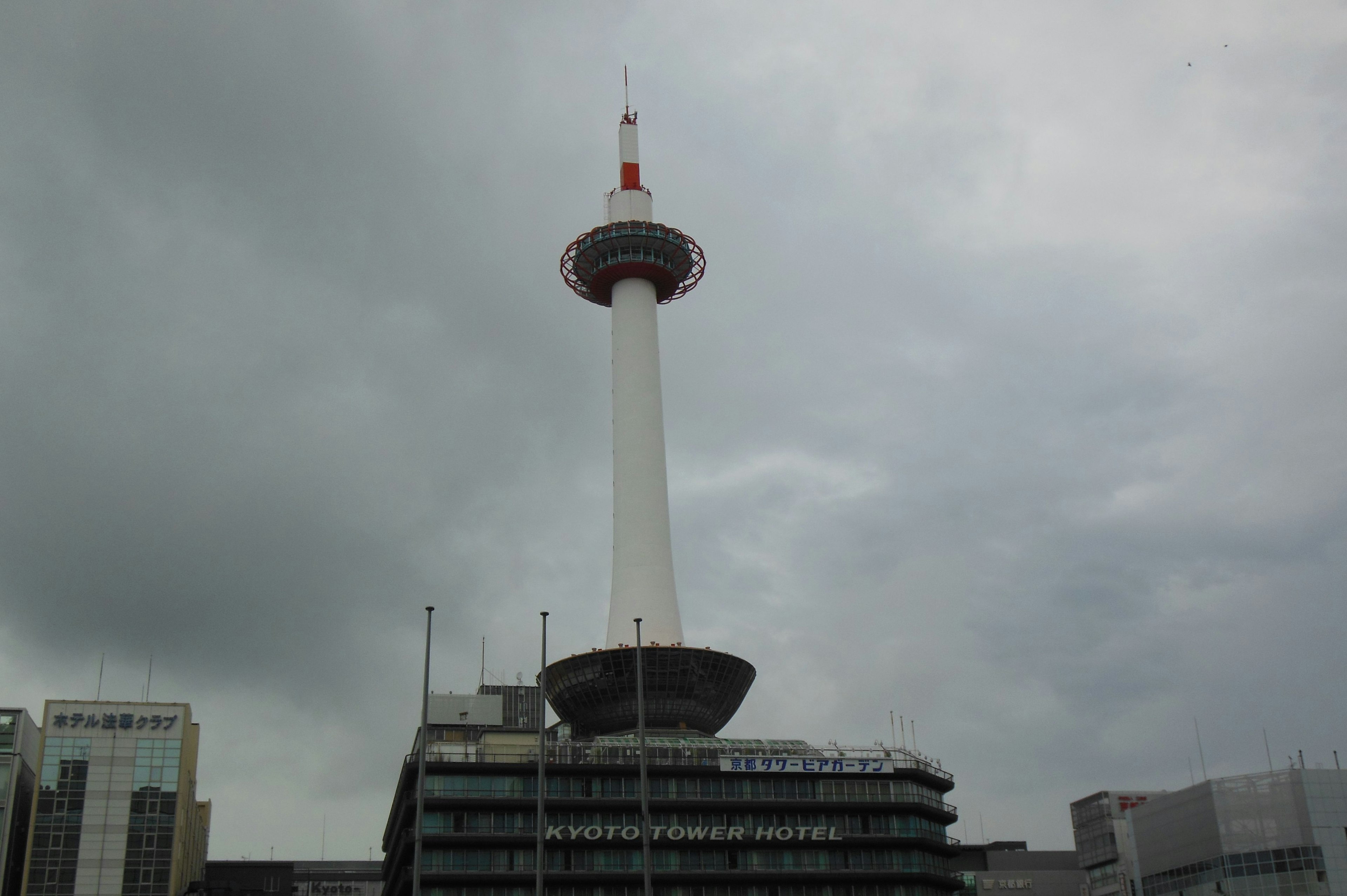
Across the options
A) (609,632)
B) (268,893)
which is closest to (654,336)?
(609,632)

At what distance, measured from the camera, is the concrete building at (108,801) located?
128 meters

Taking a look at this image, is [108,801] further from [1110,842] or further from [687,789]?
[1110,842]

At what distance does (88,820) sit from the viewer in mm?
130000

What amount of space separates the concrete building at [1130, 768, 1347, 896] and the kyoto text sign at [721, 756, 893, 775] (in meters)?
31.1

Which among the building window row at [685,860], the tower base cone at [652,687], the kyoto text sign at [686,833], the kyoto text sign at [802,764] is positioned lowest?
the building window row at [685,860]

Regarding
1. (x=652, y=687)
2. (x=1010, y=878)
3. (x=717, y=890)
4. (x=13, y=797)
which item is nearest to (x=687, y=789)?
(x=717, y=890)

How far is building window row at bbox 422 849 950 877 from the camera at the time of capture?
11438cm

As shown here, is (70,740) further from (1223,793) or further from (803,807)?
(1223,793)

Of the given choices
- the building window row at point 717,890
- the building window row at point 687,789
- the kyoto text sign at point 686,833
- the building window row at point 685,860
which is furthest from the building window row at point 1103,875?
the kyoto text sign at point 686,833

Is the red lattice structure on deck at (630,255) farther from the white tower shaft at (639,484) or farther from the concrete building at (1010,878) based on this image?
the concrete building at (1010,878)

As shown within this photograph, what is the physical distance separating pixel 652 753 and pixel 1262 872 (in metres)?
57.0

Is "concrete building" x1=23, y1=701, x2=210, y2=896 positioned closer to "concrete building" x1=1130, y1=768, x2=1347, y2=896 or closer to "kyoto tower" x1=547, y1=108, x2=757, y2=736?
"kyoto tower" x1=547, y1=108, x2=757, y2=736

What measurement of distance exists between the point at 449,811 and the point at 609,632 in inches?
1192

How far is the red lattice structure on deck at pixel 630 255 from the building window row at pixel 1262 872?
86.9 metres
